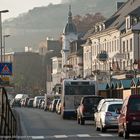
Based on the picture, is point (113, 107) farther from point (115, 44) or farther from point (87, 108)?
point (115, 44)

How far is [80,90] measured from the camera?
56.6m

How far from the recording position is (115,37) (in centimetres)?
11488

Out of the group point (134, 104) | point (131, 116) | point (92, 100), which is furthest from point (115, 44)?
point (131, 116)

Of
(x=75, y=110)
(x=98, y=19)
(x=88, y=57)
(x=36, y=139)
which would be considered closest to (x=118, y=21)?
(x=88, y=57)

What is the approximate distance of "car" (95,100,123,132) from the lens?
3644 cm

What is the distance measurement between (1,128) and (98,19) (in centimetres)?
15117

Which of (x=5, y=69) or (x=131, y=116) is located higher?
(x=5, y=69)

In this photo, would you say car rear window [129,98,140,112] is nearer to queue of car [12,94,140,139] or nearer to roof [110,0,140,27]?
queue of car [12,94,140,139]

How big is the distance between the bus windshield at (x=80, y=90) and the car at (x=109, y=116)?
A: 18.5 meters

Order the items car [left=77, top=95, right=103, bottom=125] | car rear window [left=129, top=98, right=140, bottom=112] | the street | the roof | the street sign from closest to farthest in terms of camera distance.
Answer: car rear window [left=129, top=98, right=140, bottom=112]
the street
the street sign
car [left=77, top=95, right=103, bottom=125]
the roof

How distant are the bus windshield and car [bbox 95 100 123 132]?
18.5 metres

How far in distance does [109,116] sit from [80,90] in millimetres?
20135

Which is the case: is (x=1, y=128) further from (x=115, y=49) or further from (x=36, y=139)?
(x=115, y=49)

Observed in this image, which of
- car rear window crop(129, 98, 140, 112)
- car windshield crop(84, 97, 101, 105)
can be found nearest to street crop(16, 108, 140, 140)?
car rear window crop(129, 98, 140, 112)
